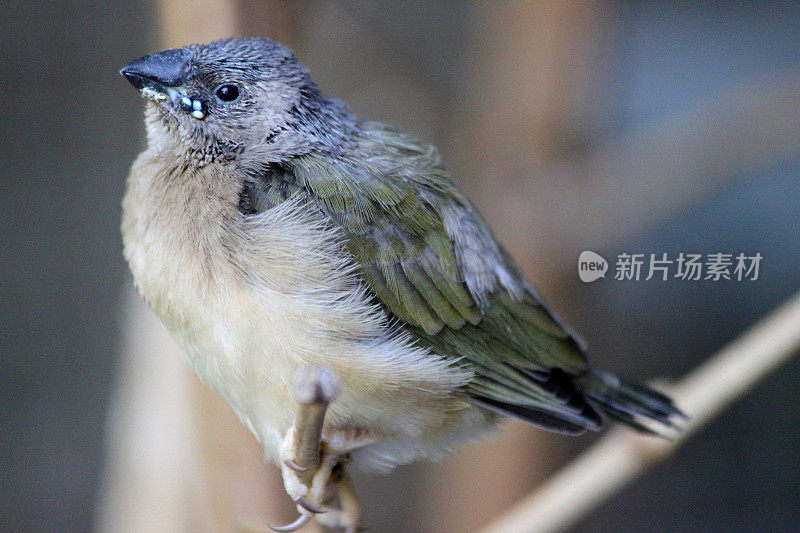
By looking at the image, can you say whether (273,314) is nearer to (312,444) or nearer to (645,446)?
(312,444)

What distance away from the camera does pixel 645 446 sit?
166 cm

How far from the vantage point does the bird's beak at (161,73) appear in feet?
4.06

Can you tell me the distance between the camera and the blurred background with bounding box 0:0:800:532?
1.90 m

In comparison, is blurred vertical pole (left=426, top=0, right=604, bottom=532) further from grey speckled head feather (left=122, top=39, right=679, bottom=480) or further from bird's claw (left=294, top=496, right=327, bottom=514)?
bird's claw (left=294, top=496, right=327, bottom=514)

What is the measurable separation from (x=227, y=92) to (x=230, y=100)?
1 cm

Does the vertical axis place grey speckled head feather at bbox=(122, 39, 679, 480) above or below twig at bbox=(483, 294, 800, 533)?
above

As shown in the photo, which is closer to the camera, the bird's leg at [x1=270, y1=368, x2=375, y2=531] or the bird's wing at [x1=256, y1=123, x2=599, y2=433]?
the bird's leg at [x1=270, y1=368, x2=375, y2=531]

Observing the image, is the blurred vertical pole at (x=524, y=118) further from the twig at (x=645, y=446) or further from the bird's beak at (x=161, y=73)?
the bird's beak at (x=161, y=73)

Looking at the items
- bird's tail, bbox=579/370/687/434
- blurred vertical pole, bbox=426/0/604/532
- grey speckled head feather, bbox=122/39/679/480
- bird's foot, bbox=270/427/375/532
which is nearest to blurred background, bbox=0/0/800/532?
blurred vertical pole, bbox=426/0/604/532

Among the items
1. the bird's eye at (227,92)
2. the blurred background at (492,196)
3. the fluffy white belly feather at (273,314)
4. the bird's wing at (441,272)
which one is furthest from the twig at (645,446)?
the bird's eye at (227,92)

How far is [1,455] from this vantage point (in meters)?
2.49

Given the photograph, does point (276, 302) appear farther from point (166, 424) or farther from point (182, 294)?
point (166, 424)

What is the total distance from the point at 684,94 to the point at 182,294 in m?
1.63

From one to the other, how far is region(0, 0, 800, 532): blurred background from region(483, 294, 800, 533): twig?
1.68 feet
